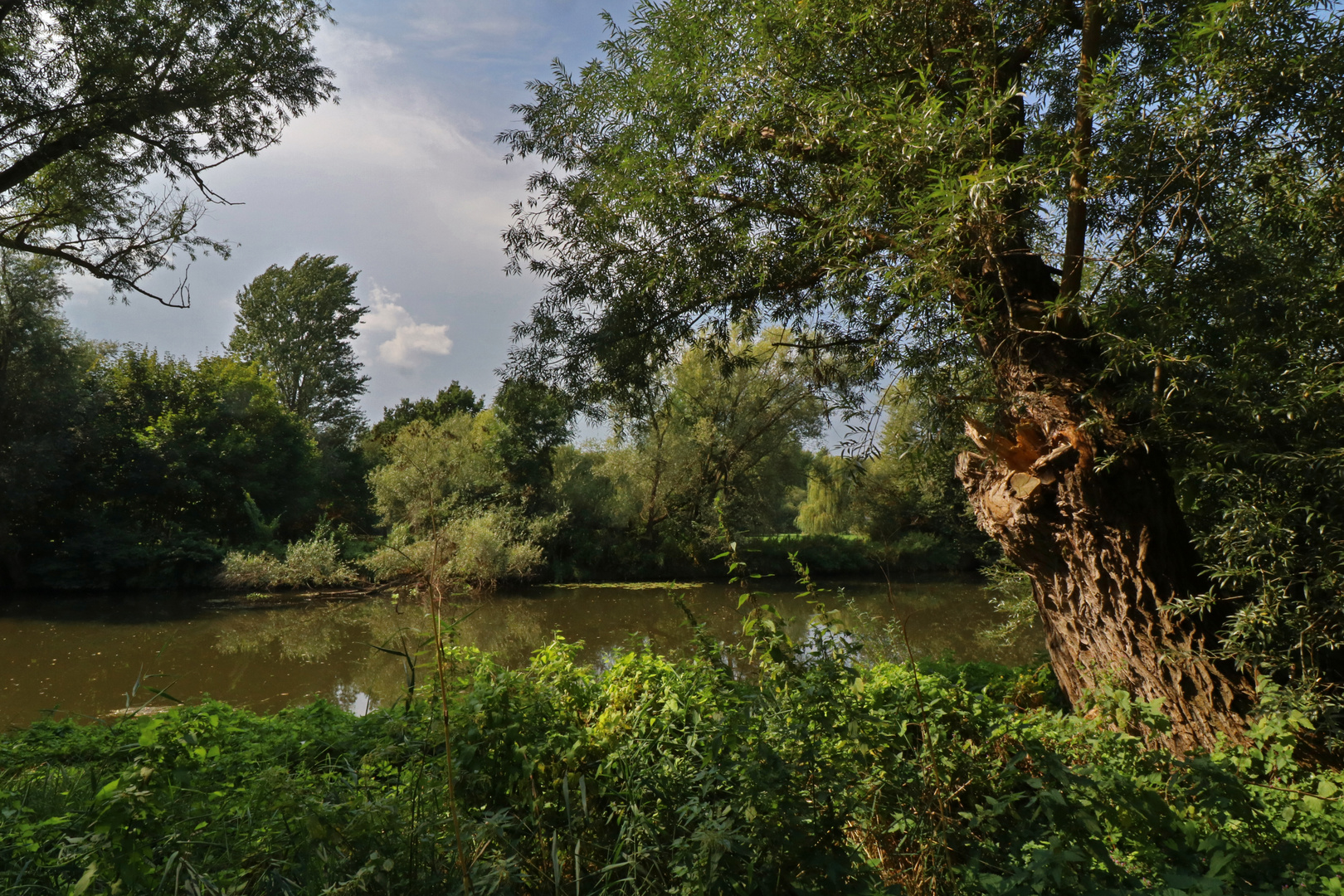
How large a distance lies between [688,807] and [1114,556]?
2.80 m

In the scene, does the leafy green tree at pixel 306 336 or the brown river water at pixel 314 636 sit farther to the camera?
the leafy green tree at pixel 306 336

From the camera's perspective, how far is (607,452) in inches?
789

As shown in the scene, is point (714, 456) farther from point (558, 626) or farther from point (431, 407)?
point (431, 407)

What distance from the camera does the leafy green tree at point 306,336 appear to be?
1220 inches

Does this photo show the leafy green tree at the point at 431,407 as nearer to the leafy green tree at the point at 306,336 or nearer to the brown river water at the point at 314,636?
the leafy green tree at the point at 306,336

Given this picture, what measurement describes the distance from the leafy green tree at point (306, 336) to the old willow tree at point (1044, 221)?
97.6 feet

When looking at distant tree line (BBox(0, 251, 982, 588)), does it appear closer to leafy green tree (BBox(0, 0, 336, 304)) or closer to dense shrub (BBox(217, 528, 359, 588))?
dense shrub (BBox(217, 528, 359, 588))

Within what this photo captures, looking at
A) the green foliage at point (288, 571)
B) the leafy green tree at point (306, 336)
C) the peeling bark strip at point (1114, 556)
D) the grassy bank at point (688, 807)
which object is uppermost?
the leafy green tree at point (306, 336)

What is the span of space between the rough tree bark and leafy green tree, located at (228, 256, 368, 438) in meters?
31.1

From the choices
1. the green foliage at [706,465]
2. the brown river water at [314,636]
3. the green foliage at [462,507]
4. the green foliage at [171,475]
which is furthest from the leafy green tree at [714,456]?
the green foliage at [171,475]

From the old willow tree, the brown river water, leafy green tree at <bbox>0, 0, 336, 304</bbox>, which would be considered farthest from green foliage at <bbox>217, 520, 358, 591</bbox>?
the old willow tree

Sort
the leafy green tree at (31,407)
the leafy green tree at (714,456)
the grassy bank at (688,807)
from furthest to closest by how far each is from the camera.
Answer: the leafy green tree at (714,456)
the leafy green tree at (31,407)
the grassy bank at (688,807)

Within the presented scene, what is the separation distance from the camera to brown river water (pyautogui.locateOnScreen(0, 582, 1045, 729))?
25.1 ft

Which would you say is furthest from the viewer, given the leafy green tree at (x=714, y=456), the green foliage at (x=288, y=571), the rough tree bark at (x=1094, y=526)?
the leafy green tree at (x=714, y=456)
